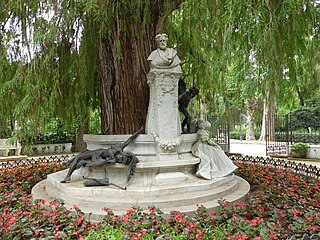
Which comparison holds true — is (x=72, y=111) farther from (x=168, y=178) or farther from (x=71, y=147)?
(x=71, y=147)

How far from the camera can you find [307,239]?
2.02m

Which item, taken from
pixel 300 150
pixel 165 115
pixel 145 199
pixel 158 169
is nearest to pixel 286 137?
pixel 300 150

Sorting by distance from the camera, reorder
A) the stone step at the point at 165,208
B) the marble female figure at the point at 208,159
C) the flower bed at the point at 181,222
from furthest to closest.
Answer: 1. the marble female figure at the point at 208,159
2. the stone step at the point at 165,208
3. the flower bed at the point at 181,222

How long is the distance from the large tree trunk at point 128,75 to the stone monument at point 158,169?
0.98ft

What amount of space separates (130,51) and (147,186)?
2218mm

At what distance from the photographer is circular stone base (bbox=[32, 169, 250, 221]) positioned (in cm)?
345

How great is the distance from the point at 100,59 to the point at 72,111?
133 centimetres


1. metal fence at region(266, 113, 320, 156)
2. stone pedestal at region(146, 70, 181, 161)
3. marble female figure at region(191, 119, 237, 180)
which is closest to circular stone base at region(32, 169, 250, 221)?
marble female figure at region(191, 119, 237, 180)

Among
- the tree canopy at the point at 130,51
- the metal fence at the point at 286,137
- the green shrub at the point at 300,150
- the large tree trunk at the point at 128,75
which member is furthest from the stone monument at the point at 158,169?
the metal fence at the point at 286,137

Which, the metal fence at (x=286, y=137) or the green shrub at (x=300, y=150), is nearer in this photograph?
the green shrub at (x=300, y=150)

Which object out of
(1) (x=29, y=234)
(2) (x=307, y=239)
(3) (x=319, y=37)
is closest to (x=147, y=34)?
(3) (x=319, y=37)

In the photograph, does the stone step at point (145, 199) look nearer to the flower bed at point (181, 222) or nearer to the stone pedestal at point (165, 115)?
the flower bed at point (181, 222)

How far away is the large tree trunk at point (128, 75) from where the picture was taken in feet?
14.9

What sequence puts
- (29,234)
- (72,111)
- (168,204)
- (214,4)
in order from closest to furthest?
1. (29,234)
2. (214,4)
3. (168,204)
4. (72,111)
